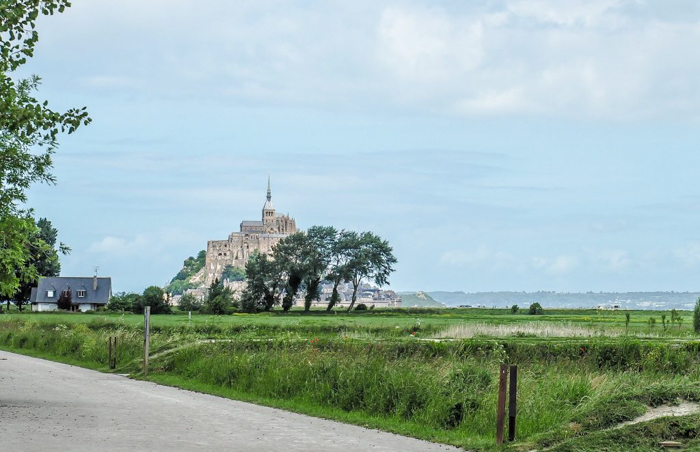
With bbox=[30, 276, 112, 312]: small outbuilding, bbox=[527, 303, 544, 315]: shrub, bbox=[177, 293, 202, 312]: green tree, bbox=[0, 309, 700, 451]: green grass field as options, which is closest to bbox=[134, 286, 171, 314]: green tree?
bbox=[177, 293, 202, 312]: green tree

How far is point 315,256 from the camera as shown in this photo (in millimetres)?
117688

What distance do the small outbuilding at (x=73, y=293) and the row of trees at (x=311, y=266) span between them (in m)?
21.4

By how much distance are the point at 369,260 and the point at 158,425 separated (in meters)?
106

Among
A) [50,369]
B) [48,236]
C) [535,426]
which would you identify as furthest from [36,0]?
[48,236]

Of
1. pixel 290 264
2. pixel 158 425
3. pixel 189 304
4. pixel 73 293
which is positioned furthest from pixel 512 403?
pixel 73 293

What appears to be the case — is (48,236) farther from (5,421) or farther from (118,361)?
(5,421)

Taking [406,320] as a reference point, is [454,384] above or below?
below

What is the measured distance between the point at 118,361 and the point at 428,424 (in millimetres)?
20535

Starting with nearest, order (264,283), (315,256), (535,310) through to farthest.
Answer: (535,310) → (264,283) → (315,256)

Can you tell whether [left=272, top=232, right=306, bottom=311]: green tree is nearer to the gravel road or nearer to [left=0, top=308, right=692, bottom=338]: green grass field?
[left=0, top=308, right=692, bottom=338]: green grass field

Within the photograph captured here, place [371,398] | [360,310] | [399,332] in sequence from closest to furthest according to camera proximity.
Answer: [371,398] → [399,332] → [360,310]

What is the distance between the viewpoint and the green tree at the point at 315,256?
113 meters

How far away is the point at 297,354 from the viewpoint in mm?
25266

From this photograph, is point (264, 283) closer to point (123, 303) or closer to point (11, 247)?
point (123, 303)
